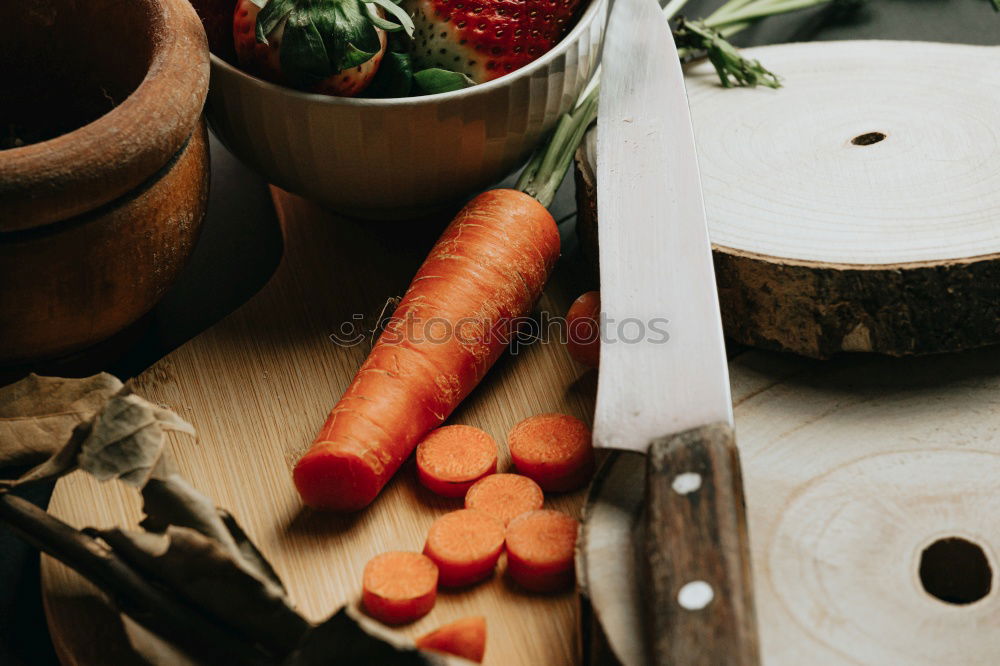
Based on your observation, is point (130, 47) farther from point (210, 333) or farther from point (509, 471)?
point (509, 471)

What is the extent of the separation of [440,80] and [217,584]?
64cm

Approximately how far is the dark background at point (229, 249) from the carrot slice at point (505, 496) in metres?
0.44

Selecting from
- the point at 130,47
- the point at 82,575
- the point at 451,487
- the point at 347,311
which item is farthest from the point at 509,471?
the point at 130,47

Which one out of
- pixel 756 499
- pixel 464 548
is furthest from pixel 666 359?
pixel 464 548

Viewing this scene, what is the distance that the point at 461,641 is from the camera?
33.3 inches

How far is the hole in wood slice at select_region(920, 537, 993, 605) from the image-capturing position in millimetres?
858

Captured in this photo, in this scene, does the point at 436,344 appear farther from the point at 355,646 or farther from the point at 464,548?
the point at 355,646

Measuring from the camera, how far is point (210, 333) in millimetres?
1189

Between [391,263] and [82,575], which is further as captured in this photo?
[391,263]

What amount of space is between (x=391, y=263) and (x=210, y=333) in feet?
0.84

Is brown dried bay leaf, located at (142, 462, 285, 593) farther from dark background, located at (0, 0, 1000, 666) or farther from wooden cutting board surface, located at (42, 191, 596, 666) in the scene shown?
dark background, located at (0, 0, 1000, 666)

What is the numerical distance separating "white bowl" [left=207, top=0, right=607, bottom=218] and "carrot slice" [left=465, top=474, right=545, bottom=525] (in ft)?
1.35

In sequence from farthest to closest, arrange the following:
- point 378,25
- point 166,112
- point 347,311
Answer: point 347,311 < point 378,25 < point 166,112

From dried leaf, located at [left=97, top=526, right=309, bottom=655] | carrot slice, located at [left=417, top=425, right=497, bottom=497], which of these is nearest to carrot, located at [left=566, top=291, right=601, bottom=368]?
carrot slice, located at [left=417, top=425, right=497, bottom=497]
